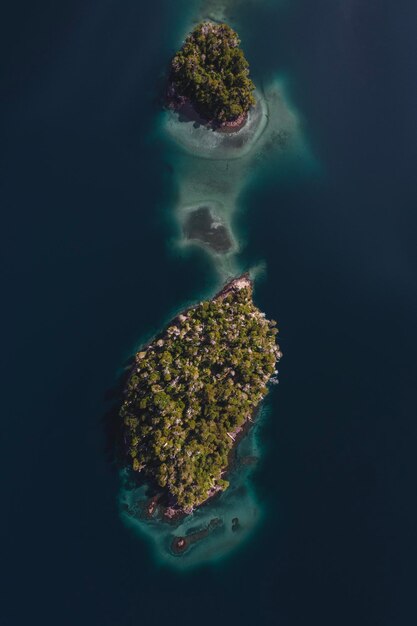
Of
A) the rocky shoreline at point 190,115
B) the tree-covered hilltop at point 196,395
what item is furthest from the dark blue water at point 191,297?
the tree-covered hilltop at point 196,395

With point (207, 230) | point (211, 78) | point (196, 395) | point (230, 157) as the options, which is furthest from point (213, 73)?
point (196, 395)

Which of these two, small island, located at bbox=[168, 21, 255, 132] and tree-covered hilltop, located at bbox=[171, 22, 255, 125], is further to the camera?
small island, located at bbox=[168, 21, 255, 132]

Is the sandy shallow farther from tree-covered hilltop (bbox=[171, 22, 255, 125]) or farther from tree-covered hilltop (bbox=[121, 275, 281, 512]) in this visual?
tree-covered hilltop (bbox=[121, 275, 281, 512])

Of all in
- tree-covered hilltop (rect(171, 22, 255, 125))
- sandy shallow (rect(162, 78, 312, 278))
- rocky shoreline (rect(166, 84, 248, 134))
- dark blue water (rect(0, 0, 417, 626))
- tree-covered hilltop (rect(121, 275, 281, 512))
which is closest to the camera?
tree-covered hilltop (rect(121, 275, 281, 512))

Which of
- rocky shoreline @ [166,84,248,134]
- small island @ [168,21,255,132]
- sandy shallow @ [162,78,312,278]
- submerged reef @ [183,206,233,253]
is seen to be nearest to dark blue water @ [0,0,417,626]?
sandy shallow @ [162,78,312,278]

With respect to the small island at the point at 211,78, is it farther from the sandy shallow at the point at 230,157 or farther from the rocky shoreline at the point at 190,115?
the sandy shallow at the point at 230,157

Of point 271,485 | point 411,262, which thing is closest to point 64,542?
point 271,485

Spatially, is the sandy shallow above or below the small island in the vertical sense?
below
